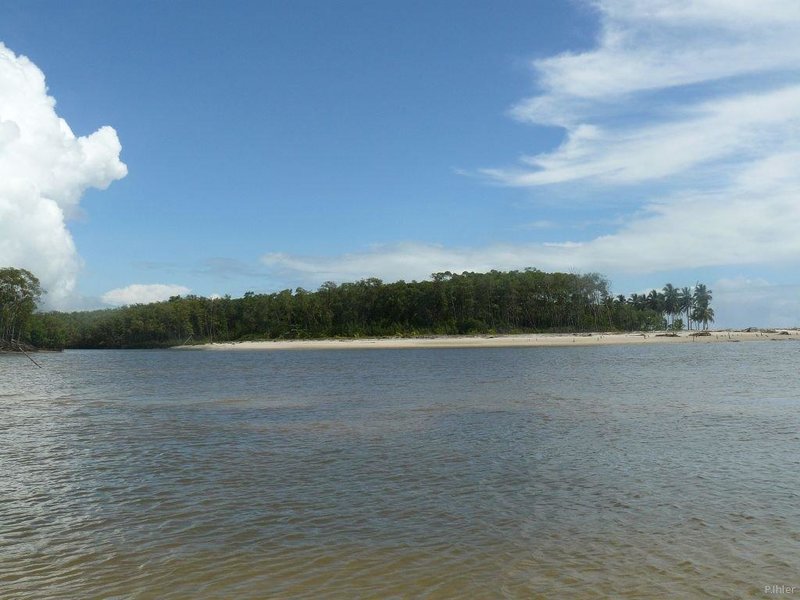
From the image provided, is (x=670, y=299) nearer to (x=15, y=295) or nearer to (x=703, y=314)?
(x=703, y=314)

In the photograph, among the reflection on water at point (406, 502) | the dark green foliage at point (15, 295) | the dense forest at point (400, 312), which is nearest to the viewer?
the reflection on water at point (406, 502)

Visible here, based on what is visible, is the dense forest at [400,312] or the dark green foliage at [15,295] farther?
the dense forest at [400,312]

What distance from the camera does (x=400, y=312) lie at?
457 feet

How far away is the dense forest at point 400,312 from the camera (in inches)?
5162

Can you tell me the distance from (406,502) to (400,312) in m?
128

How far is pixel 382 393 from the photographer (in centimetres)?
3291

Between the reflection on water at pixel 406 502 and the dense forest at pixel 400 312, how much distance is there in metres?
106

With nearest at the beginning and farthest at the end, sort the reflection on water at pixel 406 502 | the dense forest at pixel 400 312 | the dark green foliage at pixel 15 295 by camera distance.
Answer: the reflection on water at pixel 406 502, the dark green foliage at pixel 15 295, the dense forest at pixel 400 312

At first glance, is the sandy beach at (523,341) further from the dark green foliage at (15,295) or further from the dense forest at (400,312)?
the dark green foliage at (15,295)

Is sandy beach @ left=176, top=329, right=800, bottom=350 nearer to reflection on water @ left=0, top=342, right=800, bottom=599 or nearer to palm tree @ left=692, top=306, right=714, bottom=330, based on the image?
palm tree @ left=692, top=306, right=714, bottom=330

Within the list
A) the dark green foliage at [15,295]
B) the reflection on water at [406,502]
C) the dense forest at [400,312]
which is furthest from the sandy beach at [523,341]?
the reflection on water at [406,502]

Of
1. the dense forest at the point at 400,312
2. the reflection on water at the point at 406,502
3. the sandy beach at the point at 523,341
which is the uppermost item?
the dense forest at the point at 400,312

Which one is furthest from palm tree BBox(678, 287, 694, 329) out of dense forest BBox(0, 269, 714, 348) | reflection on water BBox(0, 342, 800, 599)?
reflection on water BBox(0, 342, 800, 599)

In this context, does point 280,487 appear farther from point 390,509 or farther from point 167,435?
point 167,435
